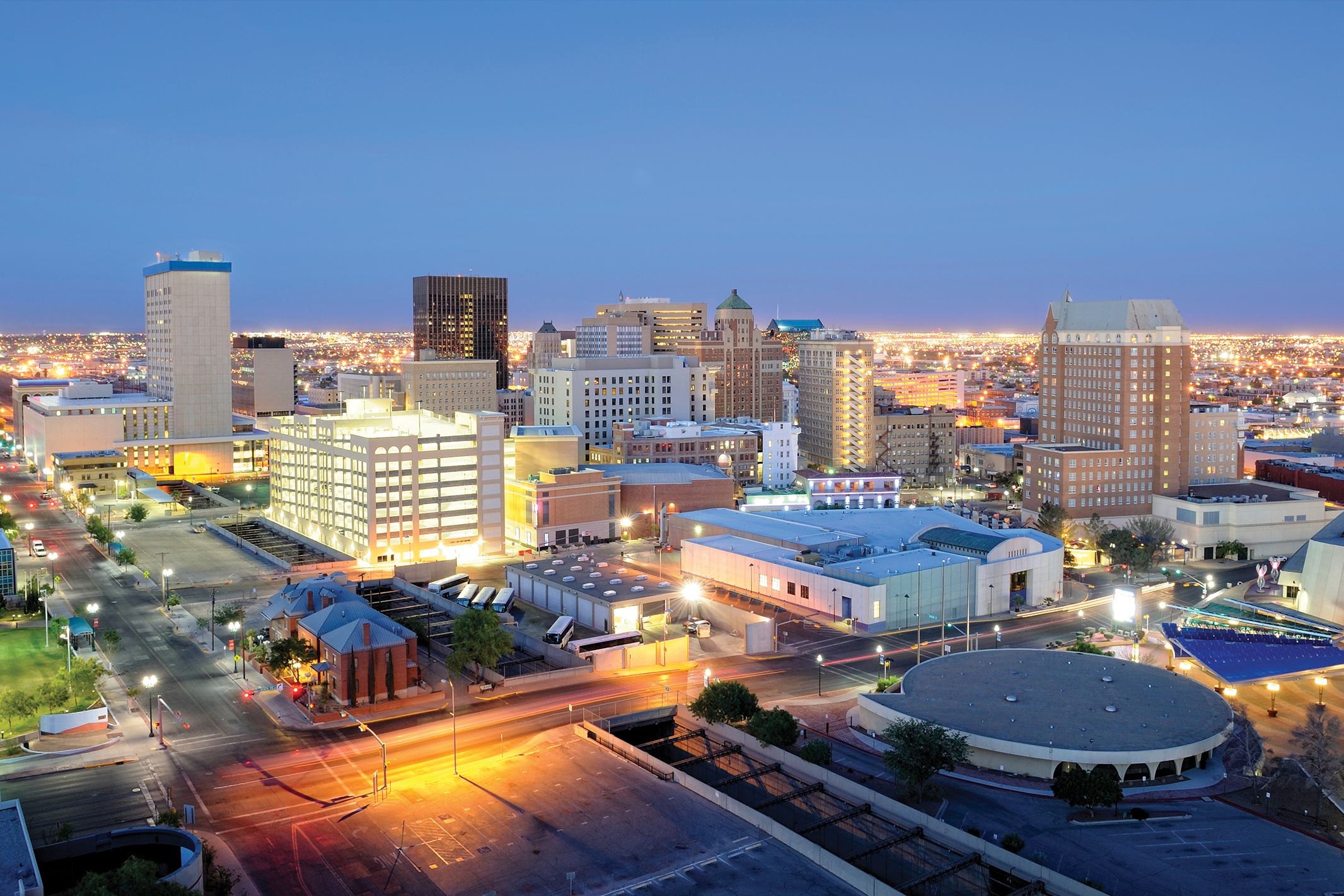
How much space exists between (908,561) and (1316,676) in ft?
96.7

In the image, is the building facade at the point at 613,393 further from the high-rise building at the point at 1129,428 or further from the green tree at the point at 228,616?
the green tree at the point at 228,616

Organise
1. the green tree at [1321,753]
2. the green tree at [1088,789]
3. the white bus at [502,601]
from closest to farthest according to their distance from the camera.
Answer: the green tree at [1088,789]
the green tree at [1321,753]
the white bus at [502,601]

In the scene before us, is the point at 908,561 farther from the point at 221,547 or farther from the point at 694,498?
the point at 221,547

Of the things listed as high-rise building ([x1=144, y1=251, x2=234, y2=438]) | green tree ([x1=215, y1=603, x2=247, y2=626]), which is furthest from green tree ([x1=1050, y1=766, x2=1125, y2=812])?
high-rise building ([x1=144, y1=251, x2=234, y2=438])

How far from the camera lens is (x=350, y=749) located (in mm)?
56781

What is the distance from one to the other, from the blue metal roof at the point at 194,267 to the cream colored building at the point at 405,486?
70.1 meters

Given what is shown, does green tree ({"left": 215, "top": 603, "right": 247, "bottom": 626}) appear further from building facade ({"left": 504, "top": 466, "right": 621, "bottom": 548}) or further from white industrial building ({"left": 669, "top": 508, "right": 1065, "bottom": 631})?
building facade ({"left": 504, "top": 466, "right": 621, "bottom": 548})

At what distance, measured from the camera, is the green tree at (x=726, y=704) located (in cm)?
5762

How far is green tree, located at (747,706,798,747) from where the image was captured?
54281mm

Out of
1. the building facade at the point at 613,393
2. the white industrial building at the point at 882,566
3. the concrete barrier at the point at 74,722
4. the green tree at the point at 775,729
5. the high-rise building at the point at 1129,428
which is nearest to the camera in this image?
the green tree at the point at 775,729

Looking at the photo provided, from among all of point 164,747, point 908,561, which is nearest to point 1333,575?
point 908,561

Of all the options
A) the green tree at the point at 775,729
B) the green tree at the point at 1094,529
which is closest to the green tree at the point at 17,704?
the green tree at the point at 775,729

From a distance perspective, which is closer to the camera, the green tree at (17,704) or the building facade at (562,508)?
the green tree at (17,704)

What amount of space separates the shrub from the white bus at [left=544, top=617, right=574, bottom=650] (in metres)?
26.3
